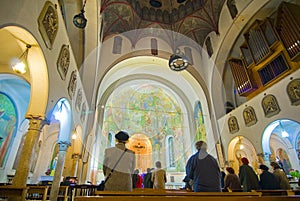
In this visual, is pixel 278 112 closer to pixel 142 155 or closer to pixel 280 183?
pixel 280 183

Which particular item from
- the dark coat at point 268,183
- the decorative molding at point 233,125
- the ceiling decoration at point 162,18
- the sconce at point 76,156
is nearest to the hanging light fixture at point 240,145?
the decorative molding at point 233,125

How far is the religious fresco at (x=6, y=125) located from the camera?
808 centimetres

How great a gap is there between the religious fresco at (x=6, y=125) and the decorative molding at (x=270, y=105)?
1140cm

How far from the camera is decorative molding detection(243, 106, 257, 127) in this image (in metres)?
8.76

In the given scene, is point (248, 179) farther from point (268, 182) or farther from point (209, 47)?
point (209, 47)

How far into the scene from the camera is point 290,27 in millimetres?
7637

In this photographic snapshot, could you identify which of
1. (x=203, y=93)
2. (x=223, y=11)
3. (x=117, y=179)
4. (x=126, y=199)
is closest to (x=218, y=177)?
(x=117, y=179)

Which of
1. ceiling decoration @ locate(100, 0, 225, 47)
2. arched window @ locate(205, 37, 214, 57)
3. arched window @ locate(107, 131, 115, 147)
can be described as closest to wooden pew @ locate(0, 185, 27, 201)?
ceiling decoration @ locate(100, 0, 225, 47)

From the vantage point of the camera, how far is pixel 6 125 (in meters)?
8.26

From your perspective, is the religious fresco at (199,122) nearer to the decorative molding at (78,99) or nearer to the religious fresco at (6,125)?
the decorative molding at (78,99)

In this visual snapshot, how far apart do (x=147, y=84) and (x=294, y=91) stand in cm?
1147

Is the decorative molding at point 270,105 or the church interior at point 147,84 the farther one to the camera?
the decorative molding at point 270,105

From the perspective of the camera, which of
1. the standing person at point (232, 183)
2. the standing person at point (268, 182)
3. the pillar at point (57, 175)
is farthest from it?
the pillar at point (57, 175)

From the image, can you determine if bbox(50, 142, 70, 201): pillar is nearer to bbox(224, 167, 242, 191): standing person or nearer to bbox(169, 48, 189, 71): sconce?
bbox(224, 167, 242, 191): standing person
